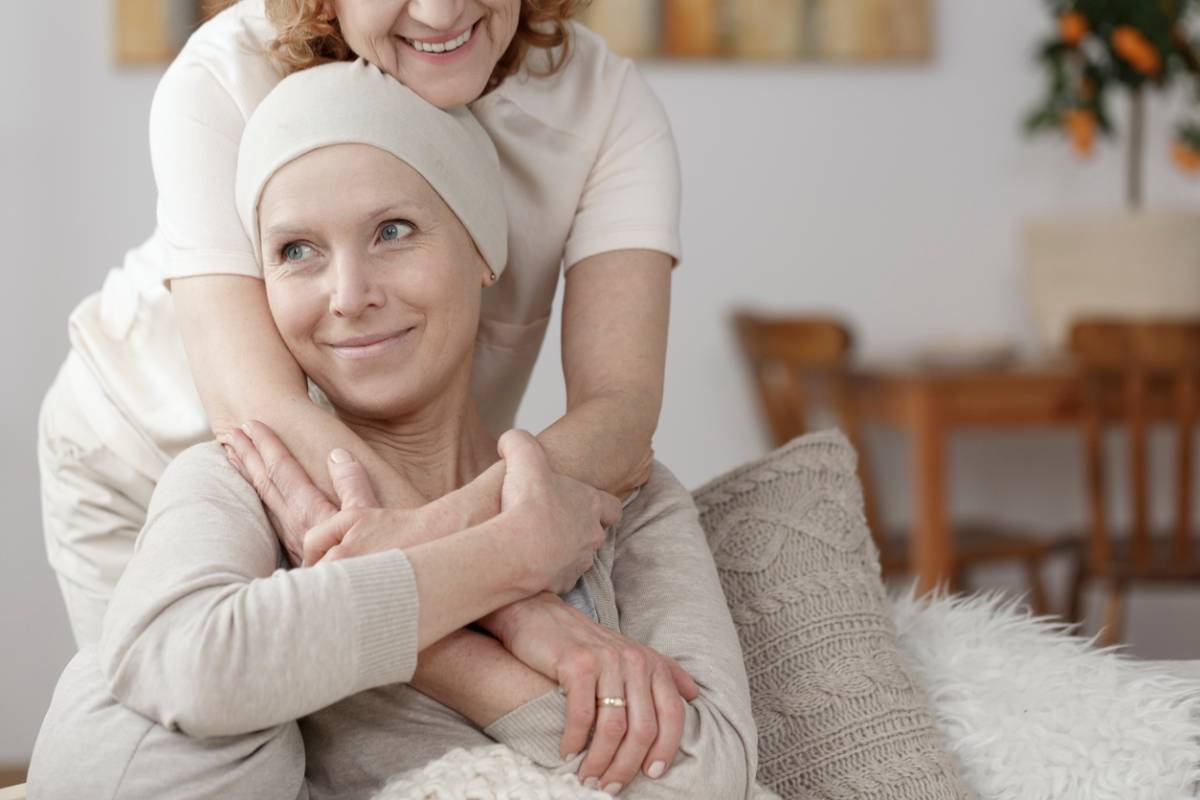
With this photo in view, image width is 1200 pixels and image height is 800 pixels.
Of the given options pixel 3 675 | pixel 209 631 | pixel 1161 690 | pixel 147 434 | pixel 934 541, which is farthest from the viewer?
pixel 3 675

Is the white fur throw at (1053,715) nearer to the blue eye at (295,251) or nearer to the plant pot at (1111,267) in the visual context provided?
the blue eye at (295,251)

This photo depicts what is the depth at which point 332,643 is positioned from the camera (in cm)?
101

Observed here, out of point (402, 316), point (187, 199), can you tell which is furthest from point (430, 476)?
point (187, 199)

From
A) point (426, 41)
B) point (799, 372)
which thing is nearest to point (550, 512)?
point (426, 41)

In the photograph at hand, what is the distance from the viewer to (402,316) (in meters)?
1.27

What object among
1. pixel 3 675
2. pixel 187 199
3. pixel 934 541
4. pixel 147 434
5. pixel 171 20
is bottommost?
pixel 3 675

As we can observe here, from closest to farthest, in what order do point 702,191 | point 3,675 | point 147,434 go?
point 147,434, point 3,675, point 702,191

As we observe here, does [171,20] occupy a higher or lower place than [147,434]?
higher

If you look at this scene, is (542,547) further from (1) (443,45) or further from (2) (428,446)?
(1) (443,45)

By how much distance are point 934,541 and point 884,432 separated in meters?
0.75

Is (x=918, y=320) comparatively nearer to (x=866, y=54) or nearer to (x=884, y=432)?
(x=884, y=432)

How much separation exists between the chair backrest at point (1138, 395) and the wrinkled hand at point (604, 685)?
2164 mm

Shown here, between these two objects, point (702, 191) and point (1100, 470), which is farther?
point (702, 191)

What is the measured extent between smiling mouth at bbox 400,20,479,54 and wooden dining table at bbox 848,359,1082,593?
198 cm
